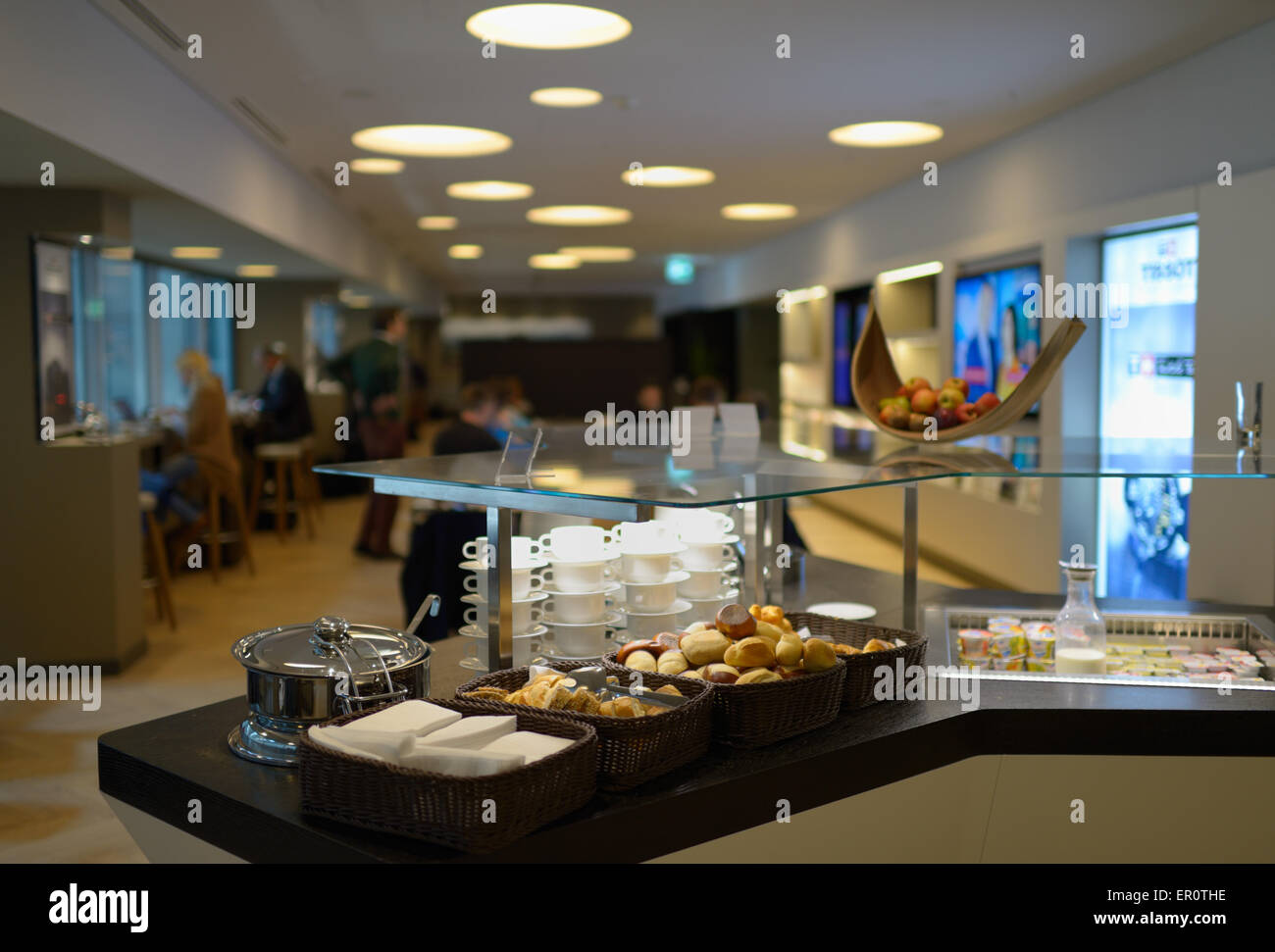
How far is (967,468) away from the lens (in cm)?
280

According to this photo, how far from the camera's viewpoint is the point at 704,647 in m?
2.34

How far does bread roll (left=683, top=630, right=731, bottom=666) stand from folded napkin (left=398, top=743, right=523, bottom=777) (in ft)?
2.07

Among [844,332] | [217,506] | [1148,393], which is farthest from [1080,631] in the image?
[844,332]

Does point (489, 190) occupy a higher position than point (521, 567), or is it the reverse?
point (489, 190)

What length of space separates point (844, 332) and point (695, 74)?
5988 mm

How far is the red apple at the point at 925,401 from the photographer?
345 centimetres

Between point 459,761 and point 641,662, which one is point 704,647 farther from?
point 459,761

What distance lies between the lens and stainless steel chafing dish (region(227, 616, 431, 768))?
2.07m

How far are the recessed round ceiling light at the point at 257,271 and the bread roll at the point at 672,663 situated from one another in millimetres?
9323

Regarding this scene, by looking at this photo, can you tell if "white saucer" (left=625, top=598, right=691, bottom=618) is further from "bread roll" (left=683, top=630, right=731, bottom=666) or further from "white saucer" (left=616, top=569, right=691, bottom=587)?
"bread roll" (left=683, top=630, right=731, bottom=666)

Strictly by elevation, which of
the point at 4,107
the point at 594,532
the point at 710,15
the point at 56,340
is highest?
the point at 710,15

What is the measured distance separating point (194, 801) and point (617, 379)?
20.3 meters
